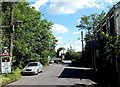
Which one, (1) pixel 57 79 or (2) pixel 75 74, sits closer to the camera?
(1) pixel 57 79

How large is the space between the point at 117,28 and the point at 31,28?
14312 millimetres

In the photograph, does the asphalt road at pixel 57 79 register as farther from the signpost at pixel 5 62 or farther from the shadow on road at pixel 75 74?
the signpost at pixel 5 62

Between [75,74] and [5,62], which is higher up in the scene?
[5,62]

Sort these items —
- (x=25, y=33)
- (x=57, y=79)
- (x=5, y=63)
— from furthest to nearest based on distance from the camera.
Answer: (x=25, y=33) < (x=57, y=79) < (x=5, y=63)

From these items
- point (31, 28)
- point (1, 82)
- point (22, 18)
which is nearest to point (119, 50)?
point (1, 82)

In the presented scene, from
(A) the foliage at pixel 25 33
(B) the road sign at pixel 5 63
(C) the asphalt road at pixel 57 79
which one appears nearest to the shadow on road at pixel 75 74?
(C) the asphalt road at pixel 57 79

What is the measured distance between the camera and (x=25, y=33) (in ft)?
78.2

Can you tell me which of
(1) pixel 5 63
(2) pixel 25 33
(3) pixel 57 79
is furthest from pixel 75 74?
(2) pixel 25 33

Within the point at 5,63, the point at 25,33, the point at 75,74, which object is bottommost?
the point at 75,74

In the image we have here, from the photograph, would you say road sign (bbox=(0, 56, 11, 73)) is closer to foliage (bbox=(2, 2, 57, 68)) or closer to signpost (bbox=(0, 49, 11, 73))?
signpost (bbox=(0, 49, 11, 73))

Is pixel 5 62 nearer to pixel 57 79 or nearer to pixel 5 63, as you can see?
pixel 5 63

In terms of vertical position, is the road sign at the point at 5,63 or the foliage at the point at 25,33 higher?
the foliage at the point at 25,33

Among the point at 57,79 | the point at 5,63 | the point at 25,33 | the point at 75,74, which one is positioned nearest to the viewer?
the point at 5,63

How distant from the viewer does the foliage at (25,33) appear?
21969 millimetres
